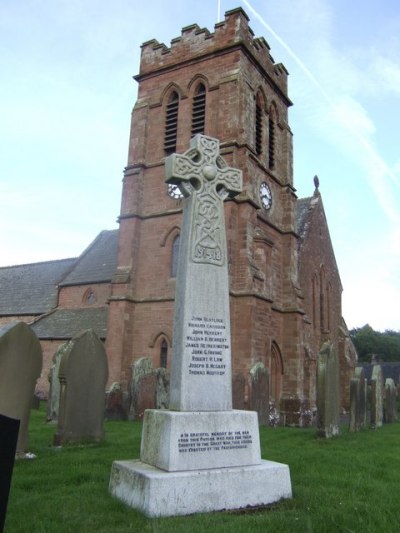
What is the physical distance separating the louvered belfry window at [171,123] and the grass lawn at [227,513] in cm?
1451

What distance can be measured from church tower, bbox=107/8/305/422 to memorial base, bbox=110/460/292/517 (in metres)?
11.7

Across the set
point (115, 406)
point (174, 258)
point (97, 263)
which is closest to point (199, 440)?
point (115, 406)

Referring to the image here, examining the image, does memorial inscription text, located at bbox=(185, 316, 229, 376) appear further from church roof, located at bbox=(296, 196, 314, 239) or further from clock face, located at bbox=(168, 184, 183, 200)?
church roof, located at bbox=(296, 196, 314, 239)

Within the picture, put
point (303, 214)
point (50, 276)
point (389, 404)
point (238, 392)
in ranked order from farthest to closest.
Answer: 1. point (50, 276)
2. point (303, 214)
3. point (389, 404)
4. point (238, 392)

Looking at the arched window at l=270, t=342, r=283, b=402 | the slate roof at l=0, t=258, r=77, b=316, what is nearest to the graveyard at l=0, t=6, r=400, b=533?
the arched window at l=270, t=342, r=283, b=402

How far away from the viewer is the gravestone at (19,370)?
256 inches

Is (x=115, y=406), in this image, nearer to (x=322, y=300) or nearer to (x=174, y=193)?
(x=174, y=193)

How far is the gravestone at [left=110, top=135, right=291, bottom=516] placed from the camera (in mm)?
4262

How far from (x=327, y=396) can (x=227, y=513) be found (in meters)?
6.24

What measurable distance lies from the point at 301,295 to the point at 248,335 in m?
5.56

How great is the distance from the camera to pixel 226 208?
1762 centimetres

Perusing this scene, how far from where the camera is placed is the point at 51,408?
481 inches

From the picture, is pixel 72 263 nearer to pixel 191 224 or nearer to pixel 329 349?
pixel 329 349

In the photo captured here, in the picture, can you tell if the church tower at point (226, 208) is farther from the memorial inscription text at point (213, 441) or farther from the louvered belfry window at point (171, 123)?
the memorial inscription text at point (213, 441)
